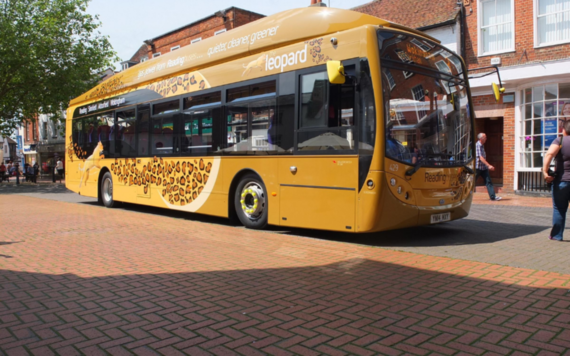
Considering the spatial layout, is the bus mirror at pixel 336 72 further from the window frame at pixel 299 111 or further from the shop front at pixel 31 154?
the shop front at pixel 31 154

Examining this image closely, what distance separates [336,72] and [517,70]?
11470mm

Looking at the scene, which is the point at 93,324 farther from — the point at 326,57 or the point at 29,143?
the point at 29,143

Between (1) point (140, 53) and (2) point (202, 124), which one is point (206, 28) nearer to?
(1) point (140, 53)

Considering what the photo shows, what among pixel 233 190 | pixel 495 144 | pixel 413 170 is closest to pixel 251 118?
pixel 233 190

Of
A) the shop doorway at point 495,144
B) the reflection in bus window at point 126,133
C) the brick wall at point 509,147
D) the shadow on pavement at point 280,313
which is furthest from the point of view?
the shop doorway at point 495,144

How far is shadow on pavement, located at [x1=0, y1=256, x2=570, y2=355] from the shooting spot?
10.6 ft

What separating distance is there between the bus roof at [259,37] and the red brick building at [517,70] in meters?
9.17

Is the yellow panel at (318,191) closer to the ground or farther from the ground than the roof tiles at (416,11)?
closer to the ground

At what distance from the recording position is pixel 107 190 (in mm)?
13594

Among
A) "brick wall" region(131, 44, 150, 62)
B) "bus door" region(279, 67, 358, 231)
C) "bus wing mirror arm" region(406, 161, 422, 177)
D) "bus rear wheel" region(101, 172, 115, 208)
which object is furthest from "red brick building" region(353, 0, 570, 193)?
"brick wall" region(131, 44, 150, 62)

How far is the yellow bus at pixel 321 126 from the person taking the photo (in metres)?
6.69

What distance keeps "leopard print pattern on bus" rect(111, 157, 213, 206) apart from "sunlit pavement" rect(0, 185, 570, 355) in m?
1.95

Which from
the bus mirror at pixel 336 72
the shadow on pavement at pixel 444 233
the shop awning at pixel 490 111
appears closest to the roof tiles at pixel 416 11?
the shop awning at pixel 490 111

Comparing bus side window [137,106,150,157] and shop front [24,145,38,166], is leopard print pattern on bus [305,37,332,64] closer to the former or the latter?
bus side window [137,106,150,157]
